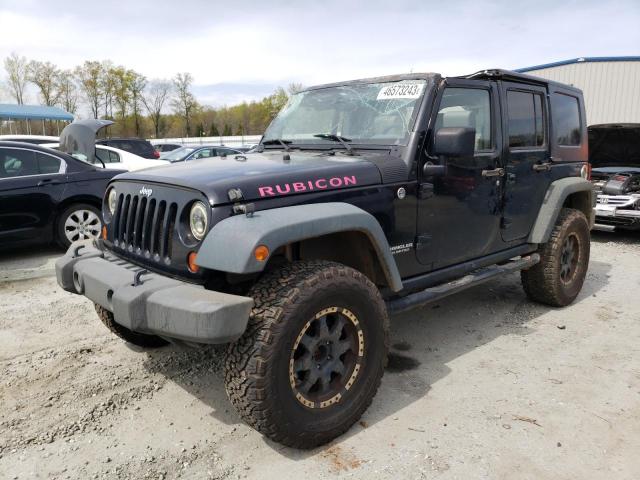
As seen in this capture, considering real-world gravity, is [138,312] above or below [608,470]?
above

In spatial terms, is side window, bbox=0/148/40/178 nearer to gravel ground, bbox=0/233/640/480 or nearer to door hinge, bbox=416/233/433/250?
gravel ground, bbox=0/233/640/480

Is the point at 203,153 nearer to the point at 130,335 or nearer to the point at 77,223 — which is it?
the point at 77,223

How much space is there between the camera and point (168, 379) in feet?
11.5

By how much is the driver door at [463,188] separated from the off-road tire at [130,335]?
2.12m

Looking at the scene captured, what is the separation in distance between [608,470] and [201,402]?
2305 millimetres

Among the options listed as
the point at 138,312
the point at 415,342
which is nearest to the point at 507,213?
the point at 415,342

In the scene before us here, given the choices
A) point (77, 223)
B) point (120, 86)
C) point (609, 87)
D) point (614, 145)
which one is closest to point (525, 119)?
point (77, 223)

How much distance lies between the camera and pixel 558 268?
15.7 ft

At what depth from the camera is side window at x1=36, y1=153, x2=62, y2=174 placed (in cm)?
677

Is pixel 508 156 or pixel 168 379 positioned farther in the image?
pixel 508 156

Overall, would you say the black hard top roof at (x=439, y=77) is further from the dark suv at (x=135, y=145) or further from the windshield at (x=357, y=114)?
the dark suv at (x=135, y=145)

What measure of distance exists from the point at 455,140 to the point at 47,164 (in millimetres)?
5777

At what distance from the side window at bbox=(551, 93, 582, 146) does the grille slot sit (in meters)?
3.78

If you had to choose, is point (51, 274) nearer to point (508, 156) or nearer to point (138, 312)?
point (138, 312)
